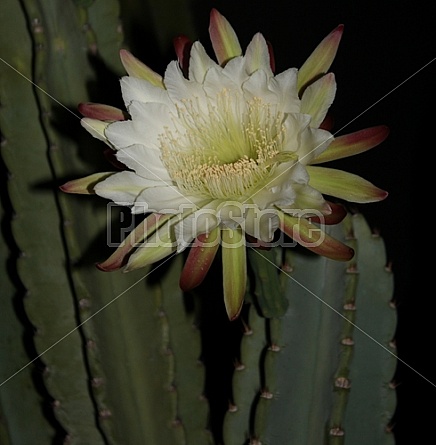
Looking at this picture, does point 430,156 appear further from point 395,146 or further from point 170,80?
point 170,80

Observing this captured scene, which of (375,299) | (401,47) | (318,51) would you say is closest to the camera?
(318,51)

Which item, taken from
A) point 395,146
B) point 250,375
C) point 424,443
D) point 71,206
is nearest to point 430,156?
point 395,146

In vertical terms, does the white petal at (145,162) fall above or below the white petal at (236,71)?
below

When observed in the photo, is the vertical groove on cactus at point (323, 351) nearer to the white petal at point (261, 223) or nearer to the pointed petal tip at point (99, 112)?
the white petal at point (261, 223)

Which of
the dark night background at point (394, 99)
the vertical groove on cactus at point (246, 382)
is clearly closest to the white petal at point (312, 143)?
the vertical groove on cactus at point (246, 382)

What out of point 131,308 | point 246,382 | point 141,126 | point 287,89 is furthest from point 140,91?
point 246,382
